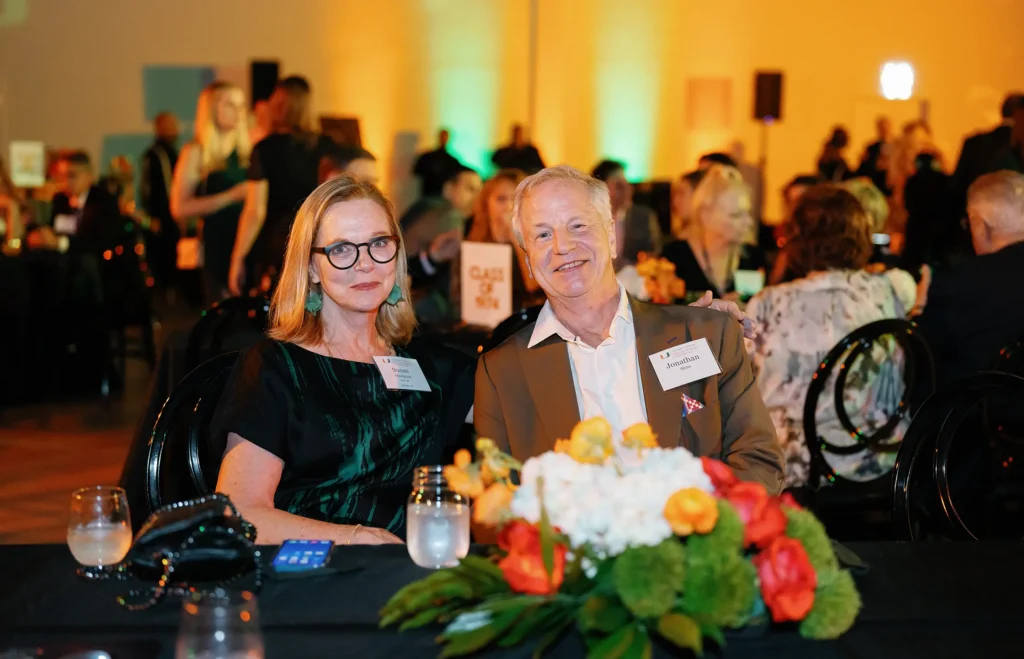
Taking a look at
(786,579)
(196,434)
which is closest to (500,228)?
(196,434)

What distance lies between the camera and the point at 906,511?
7.88ft

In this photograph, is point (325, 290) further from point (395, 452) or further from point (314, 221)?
point (395, 452)

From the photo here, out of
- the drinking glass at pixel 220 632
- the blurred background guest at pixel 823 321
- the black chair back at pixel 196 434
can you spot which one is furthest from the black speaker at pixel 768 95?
the drinking glass at pixel 220 632

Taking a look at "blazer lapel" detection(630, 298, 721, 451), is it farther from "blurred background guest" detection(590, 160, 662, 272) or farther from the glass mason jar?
"blurred background guest" detection(590, 160, 662, 272)

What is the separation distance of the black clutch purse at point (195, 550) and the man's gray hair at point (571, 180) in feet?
3.41

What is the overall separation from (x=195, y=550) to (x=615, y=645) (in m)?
0.75

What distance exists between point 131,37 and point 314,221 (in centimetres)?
1038

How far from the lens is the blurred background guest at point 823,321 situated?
12.3ft

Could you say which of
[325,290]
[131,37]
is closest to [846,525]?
[325,290]

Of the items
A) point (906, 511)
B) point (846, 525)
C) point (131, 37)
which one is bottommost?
point (846, 525)

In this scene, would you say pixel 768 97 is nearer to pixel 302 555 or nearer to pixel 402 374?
pixel 402 374

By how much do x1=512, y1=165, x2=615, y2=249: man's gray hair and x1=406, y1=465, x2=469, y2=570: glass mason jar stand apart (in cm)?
90

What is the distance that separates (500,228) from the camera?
5.15 metres

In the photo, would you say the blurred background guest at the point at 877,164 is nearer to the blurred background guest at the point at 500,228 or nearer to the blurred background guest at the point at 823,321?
the blurred background guest at the point at 500,228
